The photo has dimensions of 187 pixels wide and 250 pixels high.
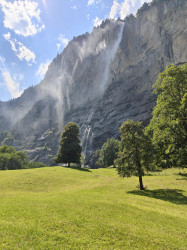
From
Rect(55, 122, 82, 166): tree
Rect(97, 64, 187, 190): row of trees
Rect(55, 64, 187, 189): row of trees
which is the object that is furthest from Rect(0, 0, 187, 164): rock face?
Rect(97, 64, 187, 190): row of trees

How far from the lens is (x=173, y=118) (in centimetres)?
1666

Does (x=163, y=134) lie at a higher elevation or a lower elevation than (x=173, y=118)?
lower

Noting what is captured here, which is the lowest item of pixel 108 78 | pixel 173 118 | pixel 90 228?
pixel 90 228

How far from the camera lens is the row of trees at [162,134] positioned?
16.4 metres

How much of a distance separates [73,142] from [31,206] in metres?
36.9

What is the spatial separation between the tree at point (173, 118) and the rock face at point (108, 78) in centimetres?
7821

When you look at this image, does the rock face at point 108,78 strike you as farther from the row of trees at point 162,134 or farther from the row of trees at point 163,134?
the row of trees at point 163,134

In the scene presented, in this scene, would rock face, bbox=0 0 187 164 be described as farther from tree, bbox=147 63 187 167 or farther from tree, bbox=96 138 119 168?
tree, bbox=147 63 187 167

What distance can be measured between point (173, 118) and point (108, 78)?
428 feet

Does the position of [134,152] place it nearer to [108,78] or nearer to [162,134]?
[162,134]

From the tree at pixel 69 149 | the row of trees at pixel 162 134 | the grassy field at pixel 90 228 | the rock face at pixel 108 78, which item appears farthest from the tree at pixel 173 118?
the rock face at pixel 108 78

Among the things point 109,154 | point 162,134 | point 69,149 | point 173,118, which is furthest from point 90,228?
point 109,154

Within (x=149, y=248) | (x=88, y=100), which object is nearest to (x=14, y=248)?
(x=149, y=248)

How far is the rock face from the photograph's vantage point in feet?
313
